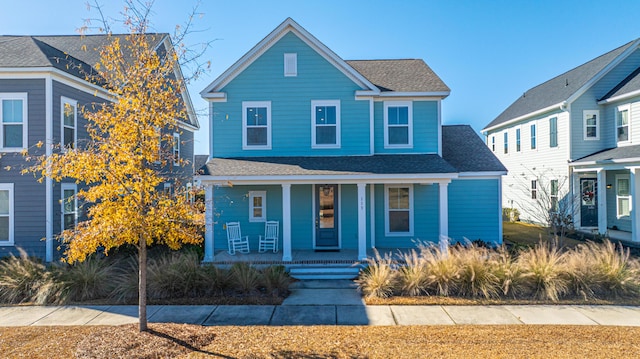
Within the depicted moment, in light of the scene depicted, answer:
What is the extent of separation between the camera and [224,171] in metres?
11.5

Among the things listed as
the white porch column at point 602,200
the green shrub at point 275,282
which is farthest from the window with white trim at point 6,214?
the white porch column at point 602,200

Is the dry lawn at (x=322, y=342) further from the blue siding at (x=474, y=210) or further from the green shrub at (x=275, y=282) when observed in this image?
the blue siding at (x=474, y=210)

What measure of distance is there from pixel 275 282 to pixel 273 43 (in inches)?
322

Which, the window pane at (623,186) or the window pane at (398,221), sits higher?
the window pane at (623,186)

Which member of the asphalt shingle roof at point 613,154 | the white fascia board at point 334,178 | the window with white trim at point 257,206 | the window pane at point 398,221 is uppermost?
the asphalt shingle roof at point 613,154

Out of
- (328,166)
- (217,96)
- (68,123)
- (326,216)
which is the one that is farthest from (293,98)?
(68,123)

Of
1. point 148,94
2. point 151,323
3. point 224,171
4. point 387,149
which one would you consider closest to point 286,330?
point 151,323

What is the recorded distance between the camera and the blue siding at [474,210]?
1340cm

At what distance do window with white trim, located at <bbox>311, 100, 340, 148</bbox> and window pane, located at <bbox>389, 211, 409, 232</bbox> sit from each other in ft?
10.4

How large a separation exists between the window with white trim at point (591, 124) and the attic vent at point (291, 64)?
13.4 meters

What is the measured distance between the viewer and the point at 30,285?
8648mm

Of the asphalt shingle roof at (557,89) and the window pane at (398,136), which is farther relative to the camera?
the asphalt shingle roof at (557,89)

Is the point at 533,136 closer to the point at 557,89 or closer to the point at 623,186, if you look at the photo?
the point at 557,89

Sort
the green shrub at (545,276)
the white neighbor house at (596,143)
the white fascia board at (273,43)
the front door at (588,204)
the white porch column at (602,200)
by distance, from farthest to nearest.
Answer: the front door at (588,204) < the white porch column at (602,200) < the white neighbor house at (596,143) < the white fascia board at (273,43) < the green shrub at (545,276)
